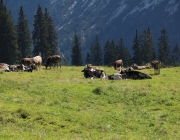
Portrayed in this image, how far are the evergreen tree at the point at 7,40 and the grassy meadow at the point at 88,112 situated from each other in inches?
1968

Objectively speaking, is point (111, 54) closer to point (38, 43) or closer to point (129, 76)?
point (38, 43)

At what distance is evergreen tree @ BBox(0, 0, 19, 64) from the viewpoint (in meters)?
70.6

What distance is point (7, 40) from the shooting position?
7088 cm

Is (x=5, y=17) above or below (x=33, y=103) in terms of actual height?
above

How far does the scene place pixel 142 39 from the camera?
4183 inches

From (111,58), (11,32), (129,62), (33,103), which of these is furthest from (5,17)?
(33,103)

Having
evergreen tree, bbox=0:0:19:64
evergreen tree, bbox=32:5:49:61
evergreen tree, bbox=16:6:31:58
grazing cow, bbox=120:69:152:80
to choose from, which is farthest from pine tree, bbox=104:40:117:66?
grazing cow, bbox=120:69:152:80

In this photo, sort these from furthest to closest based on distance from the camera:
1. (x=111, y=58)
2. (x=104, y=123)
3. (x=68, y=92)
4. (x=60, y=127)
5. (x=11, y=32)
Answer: (x=111, y=58) < (x=11, y=32) < (x=68, y=92) < (x=104, y=123) < (x=60, y=127)

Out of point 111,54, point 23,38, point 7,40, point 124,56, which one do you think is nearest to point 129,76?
point 7,40

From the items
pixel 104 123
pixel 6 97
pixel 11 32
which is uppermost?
pixel 11 32

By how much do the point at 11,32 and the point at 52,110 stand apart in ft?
190

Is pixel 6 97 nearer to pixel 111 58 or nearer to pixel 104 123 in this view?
pixel 104 123

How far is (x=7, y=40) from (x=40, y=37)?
12614 mm

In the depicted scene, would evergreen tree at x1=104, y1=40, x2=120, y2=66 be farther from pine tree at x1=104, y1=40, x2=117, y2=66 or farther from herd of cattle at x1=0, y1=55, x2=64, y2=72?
herd of cattle at x1=0, y1=55, x2=64, y2=72
